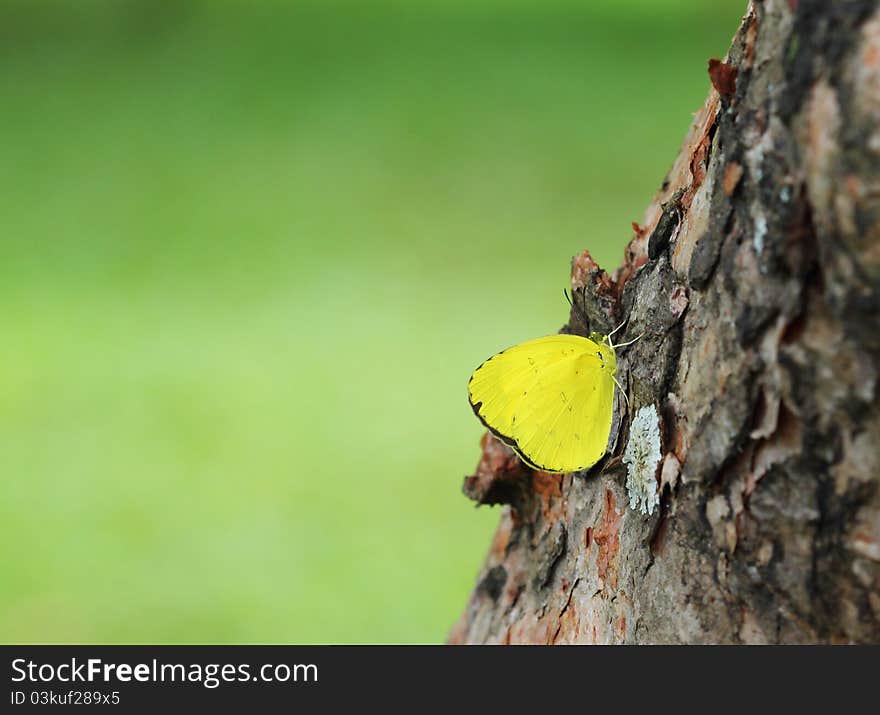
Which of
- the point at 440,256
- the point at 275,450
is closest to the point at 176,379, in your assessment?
the point at 275,450

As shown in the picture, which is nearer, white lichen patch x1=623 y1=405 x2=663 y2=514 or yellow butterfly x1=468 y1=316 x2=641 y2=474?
white lichen patch x1=623 y1=405 x2=663 y2=514

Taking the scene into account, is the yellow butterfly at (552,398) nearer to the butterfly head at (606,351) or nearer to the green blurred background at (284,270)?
the butterfly head at (606,351)

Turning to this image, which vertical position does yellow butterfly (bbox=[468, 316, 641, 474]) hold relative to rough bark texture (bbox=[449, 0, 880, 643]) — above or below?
above

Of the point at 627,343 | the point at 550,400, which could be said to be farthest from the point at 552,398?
the point at 627,343

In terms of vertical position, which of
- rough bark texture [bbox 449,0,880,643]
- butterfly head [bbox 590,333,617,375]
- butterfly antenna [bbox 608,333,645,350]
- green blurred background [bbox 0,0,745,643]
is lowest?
rough bark texture [bbox 449,0,880,643]

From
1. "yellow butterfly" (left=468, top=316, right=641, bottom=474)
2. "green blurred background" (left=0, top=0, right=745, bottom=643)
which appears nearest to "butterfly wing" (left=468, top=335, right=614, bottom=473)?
"yellow butterfly" (left=468, top=316, right=641, bottom=474)

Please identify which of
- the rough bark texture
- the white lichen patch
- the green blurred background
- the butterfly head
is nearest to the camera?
the rough bark texture

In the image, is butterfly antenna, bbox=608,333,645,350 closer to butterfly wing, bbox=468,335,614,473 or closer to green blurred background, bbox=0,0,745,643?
butterfly wing, bbox=468,335,614,473
